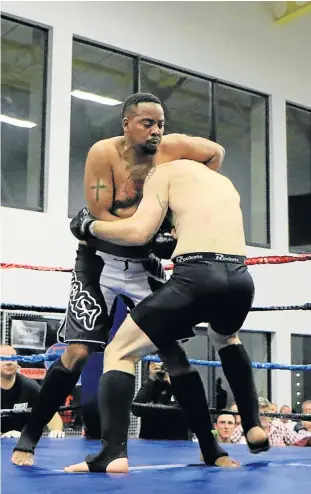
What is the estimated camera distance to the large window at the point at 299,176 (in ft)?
22.0

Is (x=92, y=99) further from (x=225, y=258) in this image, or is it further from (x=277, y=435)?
(x=225, y=258)

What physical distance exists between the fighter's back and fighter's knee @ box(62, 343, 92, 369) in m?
0.37

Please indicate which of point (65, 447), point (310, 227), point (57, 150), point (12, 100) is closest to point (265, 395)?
point (310, 227)

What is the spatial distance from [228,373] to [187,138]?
0.60 metres

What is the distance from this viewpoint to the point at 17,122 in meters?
5.23

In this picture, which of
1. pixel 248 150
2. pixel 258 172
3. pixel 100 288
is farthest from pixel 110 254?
pixel 248 150

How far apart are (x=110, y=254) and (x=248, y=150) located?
197 inches

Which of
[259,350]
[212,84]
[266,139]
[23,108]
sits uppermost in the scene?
[212,84]

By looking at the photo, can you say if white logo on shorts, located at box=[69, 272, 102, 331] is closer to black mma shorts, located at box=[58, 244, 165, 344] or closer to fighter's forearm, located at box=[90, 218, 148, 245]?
black mma shorts, located at box=[58, 244, 165, 344]

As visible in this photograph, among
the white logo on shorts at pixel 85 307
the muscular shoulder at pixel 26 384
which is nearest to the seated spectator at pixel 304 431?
the muscular shoulder at pixel 26 384

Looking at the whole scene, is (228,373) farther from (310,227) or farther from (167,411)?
(310,227)

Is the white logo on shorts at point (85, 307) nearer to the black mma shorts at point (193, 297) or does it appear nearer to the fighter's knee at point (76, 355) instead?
the fighter's knee at point (76, 355)

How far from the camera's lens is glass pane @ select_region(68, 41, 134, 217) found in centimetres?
541

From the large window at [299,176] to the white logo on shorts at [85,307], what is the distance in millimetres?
5005
